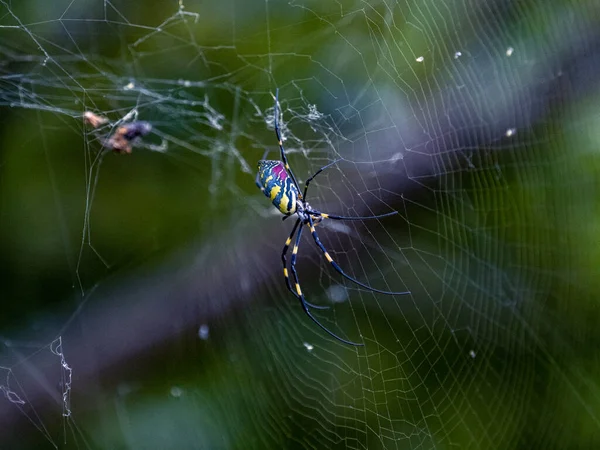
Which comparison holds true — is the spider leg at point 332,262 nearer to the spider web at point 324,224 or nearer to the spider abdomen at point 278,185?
the spider web at point 324,224

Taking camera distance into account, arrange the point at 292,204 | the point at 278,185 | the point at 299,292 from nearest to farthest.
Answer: the point at 278,185 < the point at 292,204 < the point at 299,292

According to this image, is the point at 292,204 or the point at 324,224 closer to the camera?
the point at 292,204

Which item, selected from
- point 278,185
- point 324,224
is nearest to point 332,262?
point 324,224

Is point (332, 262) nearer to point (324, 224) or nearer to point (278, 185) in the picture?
point (324, 224)

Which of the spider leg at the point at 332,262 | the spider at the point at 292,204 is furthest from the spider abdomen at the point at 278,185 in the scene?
the spider leg at the point at 332,262

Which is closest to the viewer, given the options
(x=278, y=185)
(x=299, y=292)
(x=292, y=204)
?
(x=278, y=185)

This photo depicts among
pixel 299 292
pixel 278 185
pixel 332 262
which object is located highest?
pixel 278 185

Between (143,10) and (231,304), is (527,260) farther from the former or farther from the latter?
(143,10)
